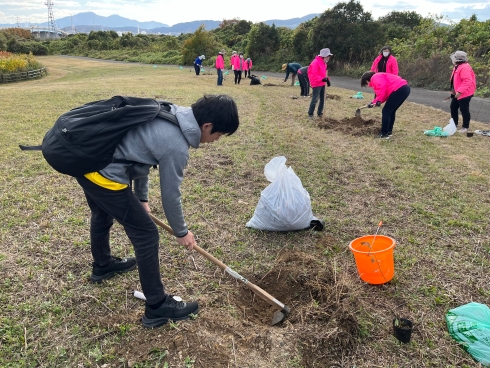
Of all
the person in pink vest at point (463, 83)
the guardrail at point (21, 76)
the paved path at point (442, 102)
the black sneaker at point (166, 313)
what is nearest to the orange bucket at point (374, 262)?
the black sneaker at point (166, 313)

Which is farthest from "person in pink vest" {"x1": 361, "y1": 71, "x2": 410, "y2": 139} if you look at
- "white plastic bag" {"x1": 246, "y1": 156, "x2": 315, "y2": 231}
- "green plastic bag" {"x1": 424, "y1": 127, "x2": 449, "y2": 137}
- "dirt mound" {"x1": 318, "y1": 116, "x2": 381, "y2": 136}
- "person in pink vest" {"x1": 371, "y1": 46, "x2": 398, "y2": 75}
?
"white plastic bag" {"x1": 246, "y1": 156, "x2": 315, "y2": 231}

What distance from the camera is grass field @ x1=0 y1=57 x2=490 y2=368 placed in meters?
2.05

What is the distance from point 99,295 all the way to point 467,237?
3238 mm

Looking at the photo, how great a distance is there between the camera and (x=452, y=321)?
7.22 ft

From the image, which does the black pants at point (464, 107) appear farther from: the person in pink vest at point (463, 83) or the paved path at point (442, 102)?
the paved path at point (442, 102)

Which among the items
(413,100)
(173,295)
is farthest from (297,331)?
(413,100)

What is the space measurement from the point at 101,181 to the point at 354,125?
21.0ft

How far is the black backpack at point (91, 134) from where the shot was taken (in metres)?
1.69

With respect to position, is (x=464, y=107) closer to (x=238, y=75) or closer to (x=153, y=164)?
(x=153, y=164)

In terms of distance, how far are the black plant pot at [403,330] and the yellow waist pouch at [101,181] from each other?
72.1 inches

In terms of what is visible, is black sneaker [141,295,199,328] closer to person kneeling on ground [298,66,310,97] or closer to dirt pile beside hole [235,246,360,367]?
dirt pile beside hole [235,246,360,367]

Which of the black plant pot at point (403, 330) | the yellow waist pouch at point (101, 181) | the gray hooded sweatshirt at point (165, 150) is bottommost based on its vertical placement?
the black plant pot at point (403, 330)

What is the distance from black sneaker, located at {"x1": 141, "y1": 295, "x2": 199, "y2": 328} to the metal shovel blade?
55cm

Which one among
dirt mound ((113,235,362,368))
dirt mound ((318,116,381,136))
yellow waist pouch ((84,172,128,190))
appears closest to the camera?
yellow waist pouch ((84,172,128,190))
